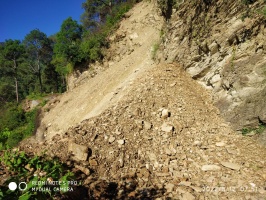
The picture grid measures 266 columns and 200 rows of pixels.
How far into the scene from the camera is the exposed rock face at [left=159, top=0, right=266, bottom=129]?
4750 millimetres

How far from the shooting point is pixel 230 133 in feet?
15.6

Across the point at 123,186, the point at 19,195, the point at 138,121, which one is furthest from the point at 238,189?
the point at 19,195

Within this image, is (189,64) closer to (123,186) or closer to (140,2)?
(123,186)

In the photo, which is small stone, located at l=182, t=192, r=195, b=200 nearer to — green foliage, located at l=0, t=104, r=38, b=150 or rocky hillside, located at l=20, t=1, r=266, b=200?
rocky hillside, located at l=20, t=1, r=266, b=200

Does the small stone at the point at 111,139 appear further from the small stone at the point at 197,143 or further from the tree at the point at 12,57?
the tree at the point at 12,57

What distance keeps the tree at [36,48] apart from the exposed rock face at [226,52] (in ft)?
74.2

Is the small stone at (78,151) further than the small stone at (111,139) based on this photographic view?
No

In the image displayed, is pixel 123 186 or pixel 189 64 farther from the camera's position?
pixel 189 64

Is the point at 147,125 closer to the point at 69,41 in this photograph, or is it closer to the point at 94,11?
the point at 69,41

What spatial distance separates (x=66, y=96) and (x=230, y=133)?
38.5 ft

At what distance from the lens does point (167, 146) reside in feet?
14.8

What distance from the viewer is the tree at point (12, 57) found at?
21.3 meters

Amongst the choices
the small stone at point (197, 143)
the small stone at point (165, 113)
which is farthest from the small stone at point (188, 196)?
the small stone at point (165, 113)

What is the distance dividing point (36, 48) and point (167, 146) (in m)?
26.3
